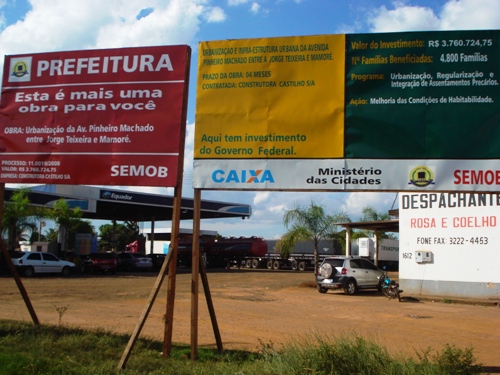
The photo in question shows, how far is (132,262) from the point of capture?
3897 centimetres

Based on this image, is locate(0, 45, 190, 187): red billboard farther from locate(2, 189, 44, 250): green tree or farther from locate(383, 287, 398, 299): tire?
locate(2, 189, 44, 250): green tree

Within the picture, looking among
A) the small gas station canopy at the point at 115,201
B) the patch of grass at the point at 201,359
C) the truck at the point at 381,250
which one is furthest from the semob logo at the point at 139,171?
the truck at the point at 381,250

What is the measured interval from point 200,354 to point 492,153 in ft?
16.7

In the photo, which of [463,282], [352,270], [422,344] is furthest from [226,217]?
[422,344]

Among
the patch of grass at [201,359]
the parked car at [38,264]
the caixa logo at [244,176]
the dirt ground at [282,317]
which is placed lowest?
the dirt ground at [282,317]

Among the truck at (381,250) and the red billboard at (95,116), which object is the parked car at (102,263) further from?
the red billboard at (95,116)

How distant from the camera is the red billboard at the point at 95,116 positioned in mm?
8164

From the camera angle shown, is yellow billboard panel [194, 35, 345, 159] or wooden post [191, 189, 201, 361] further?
yellow billboard panel [194, 35, 345, 159]

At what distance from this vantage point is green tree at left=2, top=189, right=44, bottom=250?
32.9m

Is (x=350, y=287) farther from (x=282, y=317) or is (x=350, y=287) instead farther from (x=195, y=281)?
(x=195, y=281)

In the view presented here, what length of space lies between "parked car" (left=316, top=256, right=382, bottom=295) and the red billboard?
643 inches

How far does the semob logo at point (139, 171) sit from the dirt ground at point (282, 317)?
282cm

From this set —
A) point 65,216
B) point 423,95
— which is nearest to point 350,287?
point 423,95

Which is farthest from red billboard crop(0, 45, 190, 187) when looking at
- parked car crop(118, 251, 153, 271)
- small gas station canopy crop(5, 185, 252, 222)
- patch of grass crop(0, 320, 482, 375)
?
parked car crop(118, 251, 153, 271)
